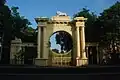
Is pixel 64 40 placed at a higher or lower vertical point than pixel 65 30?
lower

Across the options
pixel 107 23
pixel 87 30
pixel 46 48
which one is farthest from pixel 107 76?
pixel 87 30

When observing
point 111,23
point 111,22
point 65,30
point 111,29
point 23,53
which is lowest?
point 23,53

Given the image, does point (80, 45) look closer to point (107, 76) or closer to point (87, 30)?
point (87, 30)

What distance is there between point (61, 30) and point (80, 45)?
10.2 feet

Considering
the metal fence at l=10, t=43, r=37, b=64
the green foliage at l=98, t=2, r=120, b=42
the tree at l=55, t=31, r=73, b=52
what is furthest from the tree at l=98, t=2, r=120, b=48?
the metal fence at l=10, t=43, r=37, b=64

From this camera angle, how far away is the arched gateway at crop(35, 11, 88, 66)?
30.1 metres

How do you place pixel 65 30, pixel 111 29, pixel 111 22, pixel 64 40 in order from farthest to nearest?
pixel 111 29
pixel 64 40
pixel 111 22
pixel 65 30

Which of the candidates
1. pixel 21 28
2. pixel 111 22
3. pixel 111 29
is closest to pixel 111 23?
pixel 111 22

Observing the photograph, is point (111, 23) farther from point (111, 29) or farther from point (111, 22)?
point (111, 29)

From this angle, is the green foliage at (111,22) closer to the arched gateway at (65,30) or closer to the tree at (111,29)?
the tree at (111,29)

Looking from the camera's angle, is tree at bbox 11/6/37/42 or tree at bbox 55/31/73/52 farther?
tree at bbox 11/6/37/42

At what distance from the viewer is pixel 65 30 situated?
102ft

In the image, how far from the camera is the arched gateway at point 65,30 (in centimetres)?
3006

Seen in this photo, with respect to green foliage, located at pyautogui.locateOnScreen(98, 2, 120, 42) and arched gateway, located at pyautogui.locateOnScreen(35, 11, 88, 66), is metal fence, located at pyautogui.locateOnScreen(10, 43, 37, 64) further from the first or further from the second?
green foliage, located at pyautogui.locateOnScreen(98, 2, 120, 42)
